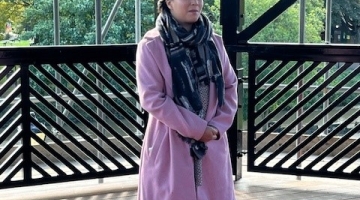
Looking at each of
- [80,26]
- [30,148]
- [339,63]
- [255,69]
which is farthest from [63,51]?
[80,26]

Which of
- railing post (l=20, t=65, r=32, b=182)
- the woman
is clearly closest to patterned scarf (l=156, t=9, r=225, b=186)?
the woman

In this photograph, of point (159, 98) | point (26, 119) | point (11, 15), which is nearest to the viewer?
point (159, 98)

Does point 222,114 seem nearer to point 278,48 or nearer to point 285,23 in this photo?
point 278,48

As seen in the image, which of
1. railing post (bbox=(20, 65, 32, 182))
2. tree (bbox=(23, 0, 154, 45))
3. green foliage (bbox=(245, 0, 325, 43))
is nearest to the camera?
railing post (bbox=(20, 65, 32, 182))

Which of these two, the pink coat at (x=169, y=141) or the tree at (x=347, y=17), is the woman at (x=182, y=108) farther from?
the tree at (x=347, y=17)

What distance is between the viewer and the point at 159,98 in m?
2.44

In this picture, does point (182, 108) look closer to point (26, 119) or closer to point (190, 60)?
point (190, 60)

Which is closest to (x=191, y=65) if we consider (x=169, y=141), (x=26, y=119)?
(x=169, y=141)

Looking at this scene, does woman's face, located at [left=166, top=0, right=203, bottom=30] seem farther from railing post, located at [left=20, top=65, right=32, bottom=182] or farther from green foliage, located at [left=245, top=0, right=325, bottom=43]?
green foliage, located at [left=245, top=0, right=325, bottom=43]

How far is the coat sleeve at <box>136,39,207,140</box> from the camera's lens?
7.97ft

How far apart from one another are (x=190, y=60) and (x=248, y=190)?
1762 millimetres

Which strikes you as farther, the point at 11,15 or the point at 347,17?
the point at 11,15

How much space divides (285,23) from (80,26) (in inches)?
61.9

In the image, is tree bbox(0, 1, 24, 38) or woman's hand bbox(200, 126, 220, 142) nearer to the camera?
woman's hand bbox(200, 126, 220, 142)
